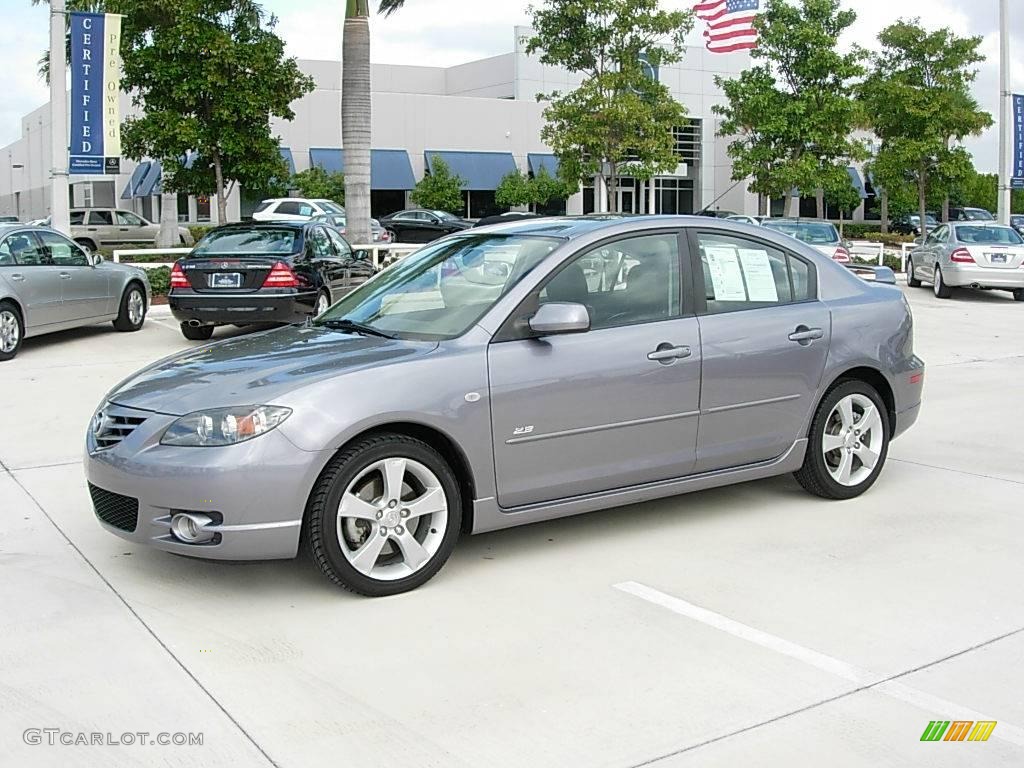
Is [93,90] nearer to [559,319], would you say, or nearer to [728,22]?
[559,319]

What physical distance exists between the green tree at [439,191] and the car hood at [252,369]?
39382 millimetres

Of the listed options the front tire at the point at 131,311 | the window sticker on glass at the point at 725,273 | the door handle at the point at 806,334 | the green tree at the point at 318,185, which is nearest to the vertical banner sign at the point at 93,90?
the front tire at the point at 131,311

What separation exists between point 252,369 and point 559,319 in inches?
55.5

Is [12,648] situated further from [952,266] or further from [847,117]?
[847,117]

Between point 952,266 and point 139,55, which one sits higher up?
point 139,55

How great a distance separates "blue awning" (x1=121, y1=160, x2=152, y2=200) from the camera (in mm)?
42281

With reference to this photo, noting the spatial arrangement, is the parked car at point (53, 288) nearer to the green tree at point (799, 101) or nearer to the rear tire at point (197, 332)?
the rear tire at point (197, 332)

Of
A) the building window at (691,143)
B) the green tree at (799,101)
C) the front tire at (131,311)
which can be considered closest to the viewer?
the front tire at (131,311)

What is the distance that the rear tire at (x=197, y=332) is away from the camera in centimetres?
1472

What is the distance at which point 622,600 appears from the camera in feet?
16.8

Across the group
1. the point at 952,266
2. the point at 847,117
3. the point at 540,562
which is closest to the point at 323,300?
the point at 540,562

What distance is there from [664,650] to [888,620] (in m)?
1.02

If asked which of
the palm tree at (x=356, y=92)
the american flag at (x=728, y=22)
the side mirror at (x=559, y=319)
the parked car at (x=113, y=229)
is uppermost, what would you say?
the american flag at (x=728, y=22)

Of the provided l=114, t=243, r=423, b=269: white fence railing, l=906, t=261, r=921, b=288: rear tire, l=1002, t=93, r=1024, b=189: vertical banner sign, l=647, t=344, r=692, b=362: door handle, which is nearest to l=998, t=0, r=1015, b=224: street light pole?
l=1002, t=93, r=1024, b=189: vertical banner sign
